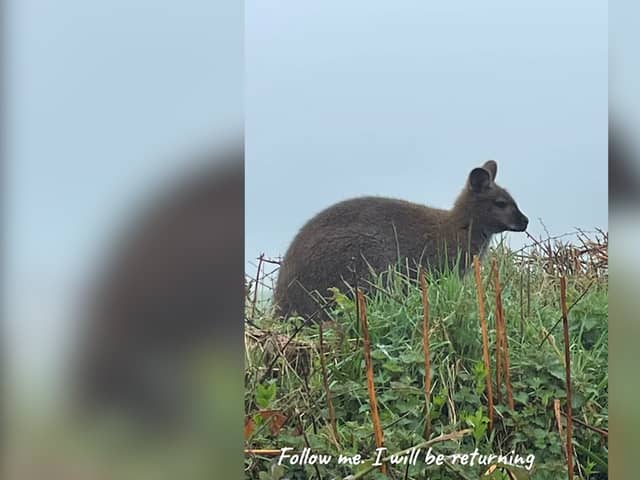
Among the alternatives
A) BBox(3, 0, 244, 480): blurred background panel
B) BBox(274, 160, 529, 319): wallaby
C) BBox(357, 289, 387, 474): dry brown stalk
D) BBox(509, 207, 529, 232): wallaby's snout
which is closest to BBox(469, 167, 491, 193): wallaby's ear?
BBox(274, 160, 529, 319): wallaby

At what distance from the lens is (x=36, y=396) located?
2.43m

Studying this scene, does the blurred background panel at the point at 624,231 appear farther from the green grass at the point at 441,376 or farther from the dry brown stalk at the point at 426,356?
the dry brown stalk at the point at 426,356

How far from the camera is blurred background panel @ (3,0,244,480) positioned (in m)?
2.43

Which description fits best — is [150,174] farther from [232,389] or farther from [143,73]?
[232,389]

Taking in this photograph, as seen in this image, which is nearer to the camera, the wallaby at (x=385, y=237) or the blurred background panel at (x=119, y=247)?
the blurred background panel at (x=119, y=247)

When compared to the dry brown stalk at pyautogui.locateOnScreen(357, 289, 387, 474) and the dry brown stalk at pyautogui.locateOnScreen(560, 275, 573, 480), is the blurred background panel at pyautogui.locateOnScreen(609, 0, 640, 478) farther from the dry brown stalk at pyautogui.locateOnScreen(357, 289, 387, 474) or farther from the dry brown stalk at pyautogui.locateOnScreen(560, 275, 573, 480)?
the dry brown stalk at pyautogui.locateOnScreen(357, 289, 387, 474)

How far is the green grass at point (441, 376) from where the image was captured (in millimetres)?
2518

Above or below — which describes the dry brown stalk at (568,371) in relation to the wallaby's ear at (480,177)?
below

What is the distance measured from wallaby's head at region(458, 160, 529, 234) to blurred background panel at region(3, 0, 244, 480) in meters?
0.76

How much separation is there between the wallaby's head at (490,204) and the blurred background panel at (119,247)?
765 millimetres

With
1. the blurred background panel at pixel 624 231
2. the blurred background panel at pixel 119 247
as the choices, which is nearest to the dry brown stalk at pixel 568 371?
the blurred background panel at pixel 624 231

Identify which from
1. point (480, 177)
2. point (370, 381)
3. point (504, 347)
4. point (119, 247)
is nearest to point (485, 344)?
point (504, 347)

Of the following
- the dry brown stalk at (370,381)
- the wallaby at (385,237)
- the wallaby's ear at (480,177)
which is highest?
the wallaby's ear at (480,177)

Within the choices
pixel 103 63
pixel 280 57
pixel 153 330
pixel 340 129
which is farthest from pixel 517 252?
pixel 103 63
